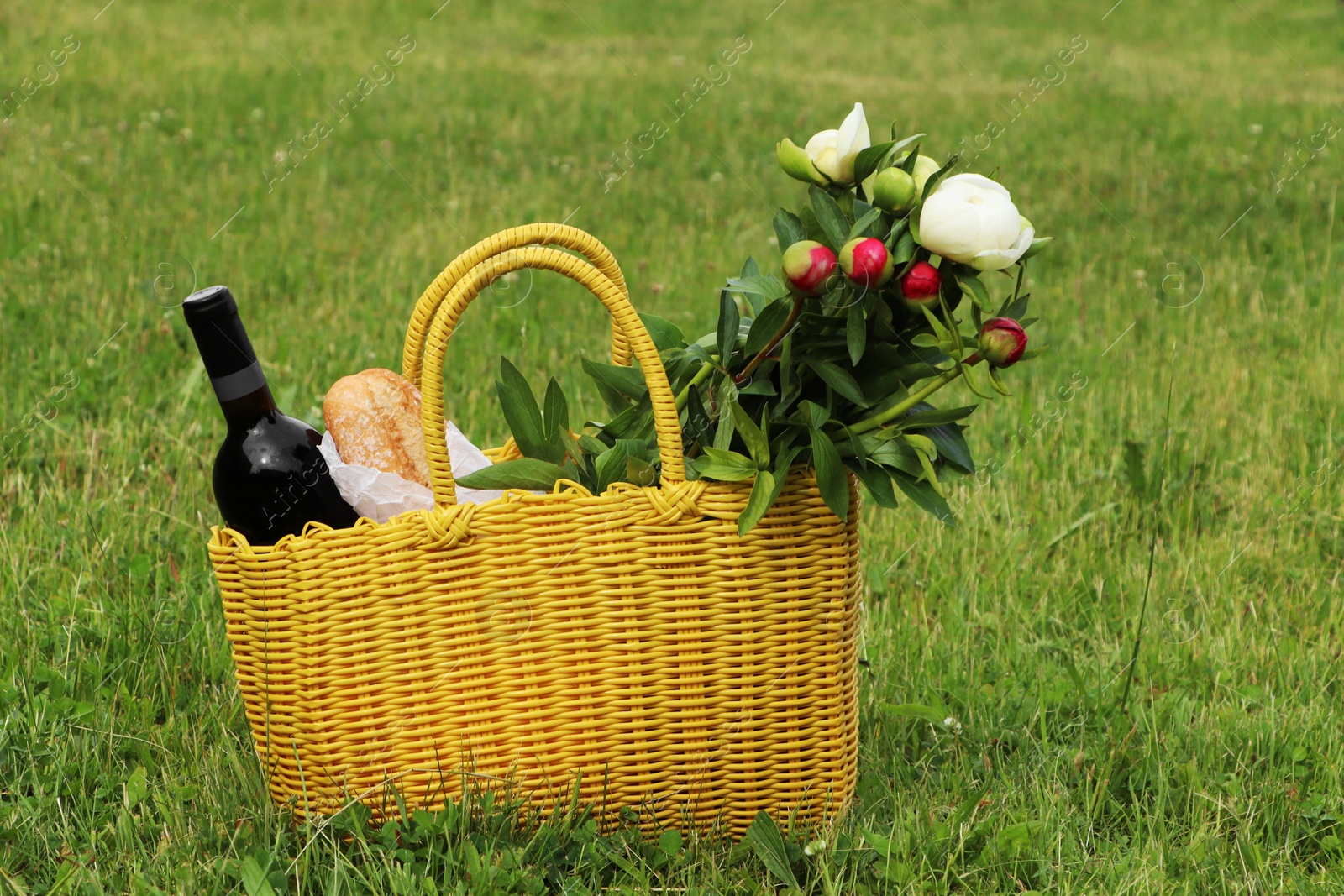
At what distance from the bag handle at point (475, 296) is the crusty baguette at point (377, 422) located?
1.10 feet

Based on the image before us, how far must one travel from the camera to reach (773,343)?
188 centimetres

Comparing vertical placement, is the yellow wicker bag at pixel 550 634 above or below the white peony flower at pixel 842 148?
below

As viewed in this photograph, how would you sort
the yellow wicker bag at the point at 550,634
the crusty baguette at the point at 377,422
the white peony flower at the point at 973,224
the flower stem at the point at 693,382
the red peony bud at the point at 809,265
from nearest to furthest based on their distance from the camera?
the white peony flower at the point at 973,224 < the red peony bud at the point at 809,265 < the yellow wicker bag at the point at 550,634 < the flower stem at the point at 693,382 < the crusty baguette at the point at 377,422

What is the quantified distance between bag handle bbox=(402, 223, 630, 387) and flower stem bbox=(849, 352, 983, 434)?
43cm

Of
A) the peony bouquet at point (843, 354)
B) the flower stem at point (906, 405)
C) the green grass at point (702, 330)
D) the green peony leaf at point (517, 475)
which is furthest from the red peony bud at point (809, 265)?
the green grass at point (702, 330)

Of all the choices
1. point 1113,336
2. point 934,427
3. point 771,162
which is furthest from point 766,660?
point 771,162

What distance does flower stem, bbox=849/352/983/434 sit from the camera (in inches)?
71.4

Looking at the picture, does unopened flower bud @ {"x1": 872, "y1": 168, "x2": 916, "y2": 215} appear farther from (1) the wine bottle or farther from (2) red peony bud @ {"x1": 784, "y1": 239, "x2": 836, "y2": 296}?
(1) the wine bottle

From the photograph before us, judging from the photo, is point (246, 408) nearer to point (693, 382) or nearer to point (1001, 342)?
point (693, 382)

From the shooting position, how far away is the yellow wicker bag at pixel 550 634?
6.09 ft

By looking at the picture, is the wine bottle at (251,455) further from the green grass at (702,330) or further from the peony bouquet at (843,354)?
the green grass at (702,330)

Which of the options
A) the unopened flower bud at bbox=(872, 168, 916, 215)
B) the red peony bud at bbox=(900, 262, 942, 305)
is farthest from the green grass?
the unopened flower bud at bbox=(872, 168, 916, 215)

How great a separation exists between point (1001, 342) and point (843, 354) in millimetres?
260

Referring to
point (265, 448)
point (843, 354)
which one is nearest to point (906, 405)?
point (843, 354)
